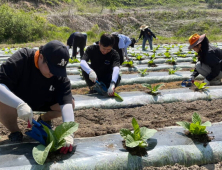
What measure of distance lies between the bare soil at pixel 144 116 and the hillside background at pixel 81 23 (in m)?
10.7

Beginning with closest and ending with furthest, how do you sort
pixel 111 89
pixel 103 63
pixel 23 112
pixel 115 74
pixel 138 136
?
pixel 23 112 < pixel 138 136 < pixel 111 89 < pixel 115 74 < pixel 103 63

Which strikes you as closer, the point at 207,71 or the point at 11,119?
the point at 11,119

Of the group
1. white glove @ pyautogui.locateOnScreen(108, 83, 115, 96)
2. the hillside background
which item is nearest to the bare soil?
white glove @ pyautogui.locateOnScreen(108, 83, 115, 96)

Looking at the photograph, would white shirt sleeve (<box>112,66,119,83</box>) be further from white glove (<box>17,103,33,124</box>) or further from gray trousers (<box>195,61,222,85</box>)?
gray trousers (<box>195,61,222,85</box>)

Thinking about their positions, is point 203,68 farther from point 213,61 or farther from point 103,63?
point 103,63

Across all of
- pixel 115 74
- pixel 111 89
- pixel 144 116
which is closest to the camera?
pixel 144 116

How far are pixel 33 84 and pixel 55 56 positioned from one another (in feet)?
1.71

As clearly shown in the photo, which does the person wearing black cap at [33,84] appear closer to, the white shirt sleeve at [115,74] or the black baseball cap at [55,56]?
the black baseball cap at [55,56]

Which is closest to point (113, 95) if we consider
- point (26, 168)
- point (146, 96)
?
point (146, 96)

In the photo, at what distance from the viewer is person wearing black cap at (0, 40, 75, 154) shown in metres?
1.88

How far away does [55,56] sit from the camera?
6.12ft

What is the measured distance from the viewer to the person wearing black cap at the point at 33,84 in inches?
73.9

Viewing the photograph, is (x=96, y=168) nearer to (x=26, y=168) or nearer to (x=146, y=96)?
(x=26, y=168)

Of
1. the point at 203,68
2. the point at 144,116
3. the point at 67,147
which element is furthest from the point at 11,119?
the point at 203,68
